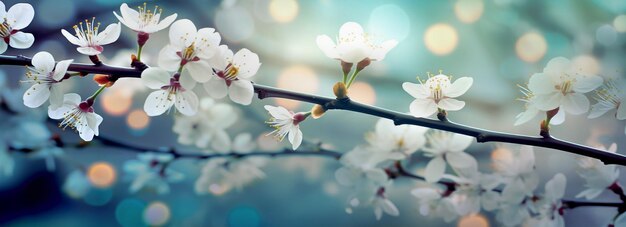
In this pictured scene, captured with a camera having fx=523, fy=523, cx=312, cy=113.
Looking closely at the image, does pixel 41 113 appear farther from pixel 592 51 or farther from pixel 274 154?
pixel 592 51

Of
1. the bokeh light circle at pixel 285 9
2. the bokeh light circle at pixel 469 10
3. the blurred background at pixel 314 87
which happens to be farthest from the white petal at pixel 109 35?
the bokeh light circle at pixel 469 10

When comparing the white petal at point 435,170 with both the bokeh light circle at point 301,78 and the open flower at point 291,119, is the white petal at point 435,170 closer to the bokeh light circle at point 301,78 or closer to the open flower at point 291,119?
the open flower at point 291,119

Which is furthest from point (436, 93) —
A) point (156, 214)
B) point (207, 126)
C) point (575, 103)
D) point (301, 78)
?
point (156, 214)

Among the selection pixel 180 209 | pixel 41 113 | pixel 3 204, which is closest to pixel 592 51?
pixel 180 209

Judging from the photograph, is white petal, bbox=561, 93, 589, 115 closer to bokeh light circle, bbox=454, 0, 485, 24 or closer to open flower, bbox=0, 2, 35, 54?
open flower, bbox=0, 2, 35, 54

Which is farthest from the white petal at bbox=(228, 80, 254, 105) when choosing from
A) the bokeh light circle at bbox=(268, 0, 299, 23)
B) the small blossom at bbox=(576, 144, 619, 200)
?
the bokeh light circle at bbox=(268, 0, 299, 23)
